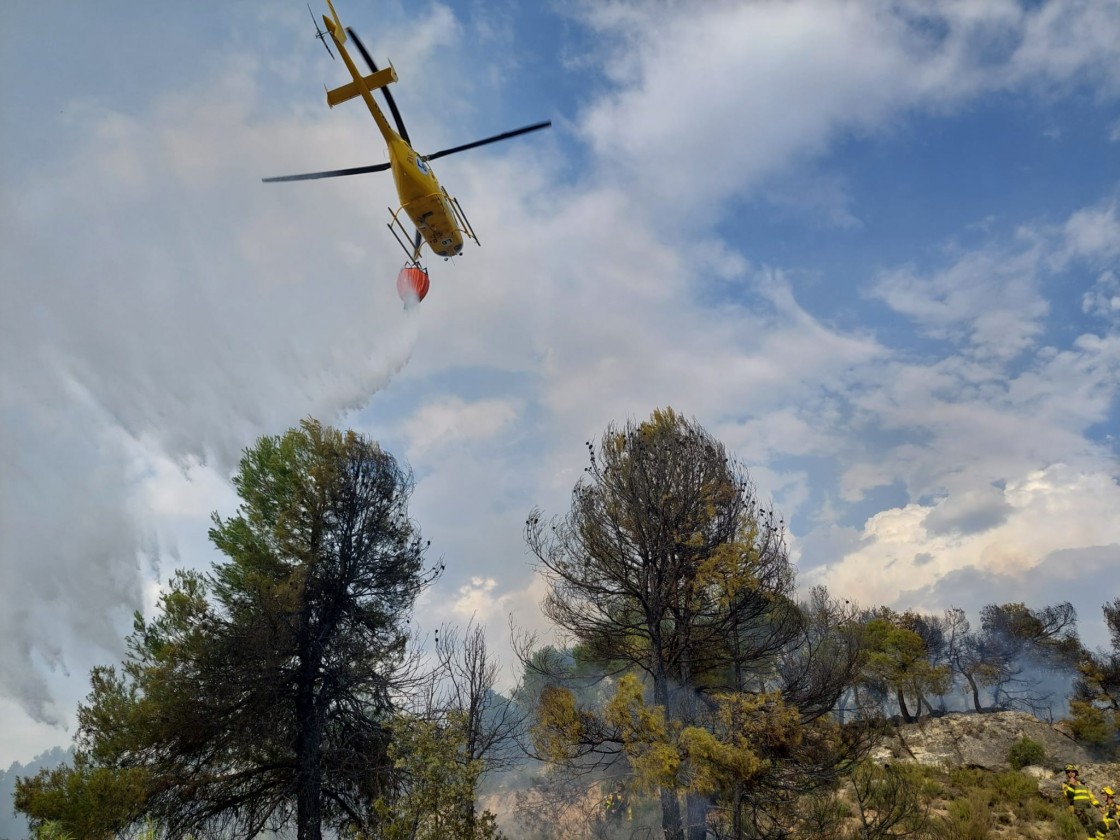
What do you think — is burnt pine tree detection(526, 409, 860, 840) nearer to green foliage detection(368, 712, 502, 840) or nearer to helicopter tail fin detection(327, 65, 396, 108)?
green foliage detection(368, 712, 502, 840)

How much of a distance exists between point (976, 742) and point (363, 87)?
38754mm

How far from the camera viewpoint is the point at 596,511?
14.4 m

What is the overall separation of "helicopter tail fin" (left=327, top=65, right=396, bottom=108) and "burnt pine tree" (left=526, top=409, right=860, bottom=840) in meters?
11.9

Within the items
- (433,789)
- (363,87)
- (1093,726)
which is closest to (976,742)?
(1093,726)

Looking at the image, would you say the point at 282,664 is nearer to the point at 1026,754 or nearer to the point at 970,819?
the point at 970,819

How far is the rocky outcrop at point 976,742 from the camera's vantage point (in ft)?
94.3

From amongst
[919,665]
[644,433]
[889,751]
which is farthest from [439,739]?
[919,665]

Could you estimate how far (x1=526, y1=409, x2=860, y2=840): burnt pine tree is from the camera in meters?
11.0

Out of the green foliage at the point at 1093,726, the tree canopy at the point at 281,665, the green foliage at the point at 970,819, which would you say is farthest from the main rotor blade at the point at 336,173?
the green foliage at the point at 1093,726

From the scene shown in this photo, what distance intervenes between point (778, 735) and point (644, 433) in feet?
23.3

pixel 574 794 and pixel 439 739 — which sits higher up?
pixel 439 739

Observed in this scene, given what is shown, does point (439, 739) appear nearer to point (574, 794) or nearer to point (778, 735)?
point (778, 735)

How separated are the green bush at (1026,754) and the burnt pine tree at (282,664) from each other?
27487 millimetres

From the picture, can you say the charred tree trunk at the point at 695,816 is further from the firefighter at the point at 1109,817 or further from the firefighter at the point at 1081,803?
the firefighter at the point at 1081,803
